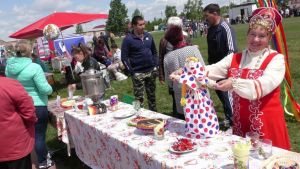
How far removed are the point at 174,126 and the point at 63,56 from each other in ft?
35.4

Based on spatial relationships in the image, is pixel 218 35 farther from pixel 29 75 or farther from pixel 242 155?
pixel 242 155

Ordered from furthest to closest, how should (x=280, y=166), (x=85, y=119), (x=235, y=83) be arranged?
(x=85, y=119) < (x=235, y=83) < (x=280, y=166)

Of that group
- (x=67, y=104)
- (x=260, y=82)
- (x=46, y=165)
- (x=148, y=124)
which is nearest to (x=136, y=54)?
(x=67, y=104)

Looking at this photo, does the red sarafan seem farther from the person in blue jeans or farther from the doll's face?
the person in blue jeans

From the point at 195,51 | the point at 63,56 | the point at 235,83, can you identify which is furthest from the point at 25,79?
the point at 63,56

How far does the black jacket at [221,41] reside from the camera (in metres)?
3.72

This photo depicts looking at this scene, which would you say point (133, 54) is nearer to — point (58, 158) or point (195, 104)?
point (58, 158)

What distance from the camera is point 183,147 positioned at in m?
1.93

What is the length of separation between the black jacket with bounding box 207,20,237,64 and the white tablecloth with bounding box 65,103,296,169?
4.68 feet

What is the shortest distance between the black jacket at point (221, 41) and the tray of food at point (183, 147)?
6.75 ft

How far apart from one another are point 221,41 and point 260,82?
6.59ft

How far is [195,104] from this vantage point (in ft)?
6.68

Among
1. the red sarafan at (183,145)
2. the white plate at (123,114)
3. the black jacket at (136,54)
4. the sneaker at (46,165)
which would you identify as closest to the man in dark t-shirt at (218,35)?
the black jacket at (136,54)

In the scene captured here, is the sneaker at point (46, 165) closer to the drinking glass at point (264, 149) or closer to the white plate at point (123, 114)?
the white plate at point (123, 114)
